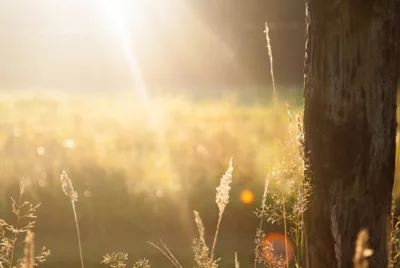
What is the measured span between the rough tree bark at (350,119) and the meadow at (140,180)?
1743 mm

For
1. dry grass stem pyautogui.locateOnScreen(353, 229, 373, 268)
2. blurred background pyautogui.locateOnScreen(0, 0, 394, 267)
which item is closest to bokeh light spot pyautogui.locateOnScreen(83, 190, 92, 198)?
blurred background pyautogui.locateOnScreen(0, 0, 394, 267)

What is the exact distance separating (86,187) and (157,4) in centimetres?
1273

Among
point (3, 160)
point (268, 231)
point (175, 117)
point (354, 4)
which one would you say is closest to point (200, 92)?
point (175, 117)

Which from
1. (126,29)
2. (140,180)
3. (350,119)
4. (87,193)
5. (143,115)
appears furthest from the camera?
(126,29)

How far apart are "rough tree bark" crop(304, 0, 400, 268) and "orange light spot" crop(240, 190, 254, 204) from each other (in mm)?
3182

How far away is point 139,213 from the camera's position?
6109 mm

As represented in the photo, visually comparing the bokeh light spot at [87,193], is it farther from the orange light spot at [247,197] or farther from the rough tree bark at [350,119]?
the rough tree bark at [350,119]

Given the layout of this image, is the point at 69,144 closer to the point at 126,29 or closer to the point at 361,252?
Answer: the point at 361,252

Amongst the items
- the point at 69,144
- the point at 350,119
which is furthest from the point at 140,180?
the point at 350,119

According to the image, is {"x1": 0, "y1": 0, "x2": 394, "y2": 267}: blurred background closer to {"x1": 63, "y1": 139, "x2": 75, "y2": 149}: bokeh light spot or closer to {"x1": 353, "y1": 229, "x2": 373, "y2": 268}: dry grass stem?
{"x1": 63, "y1": 139, "x2": 75, "y2": 149}: bokeh light spot

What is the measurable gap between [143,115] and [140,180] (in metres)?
3.58

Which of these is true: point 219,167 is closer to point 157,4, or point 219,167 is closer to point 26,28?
point 157,4

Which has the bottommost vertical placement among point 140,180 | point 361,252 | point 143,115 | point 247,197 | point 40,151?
point 361,252

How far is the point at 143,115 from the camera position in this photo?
32.8 feet
